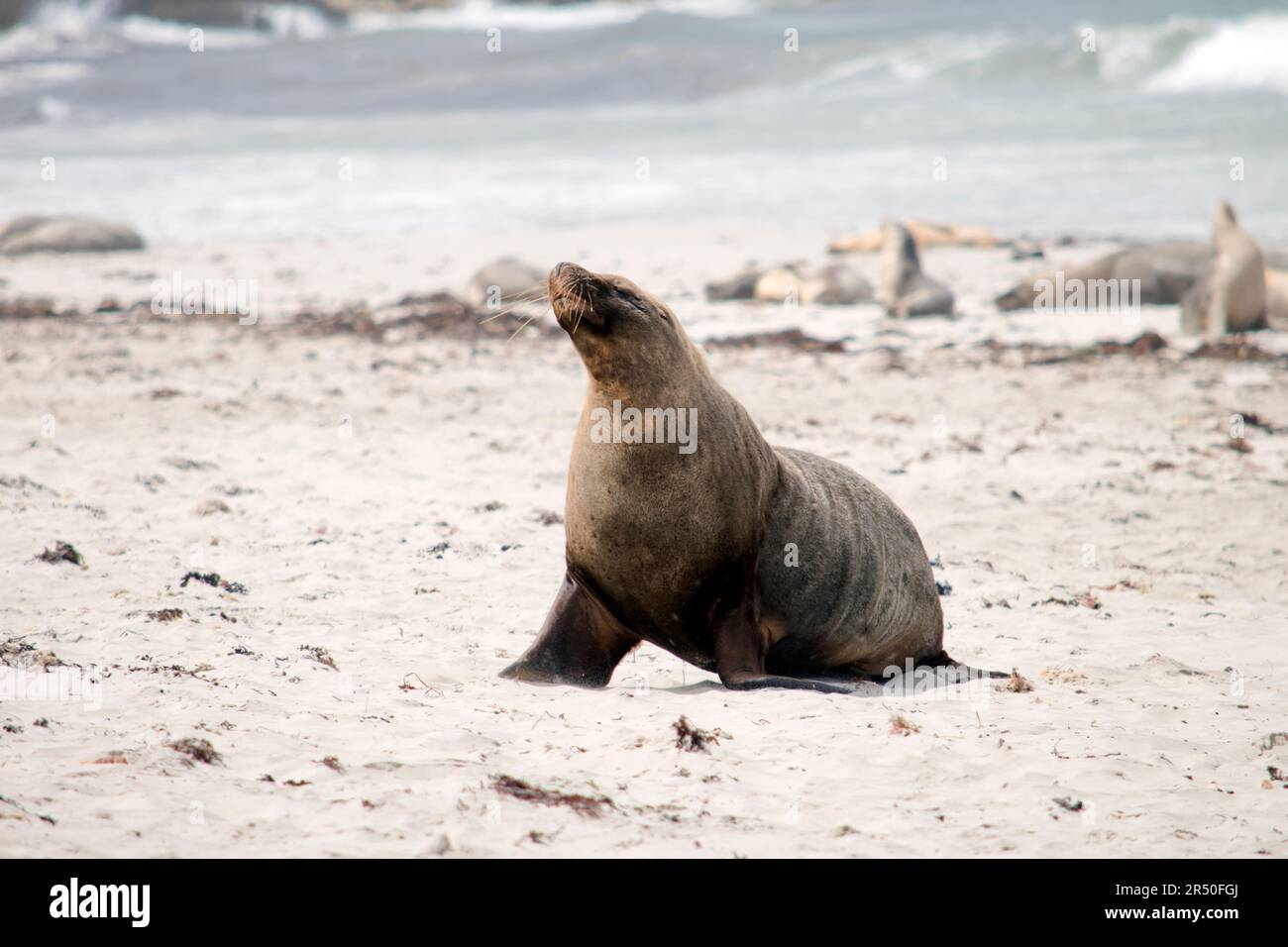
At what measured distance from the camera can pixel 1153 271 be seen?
14078 millimetres

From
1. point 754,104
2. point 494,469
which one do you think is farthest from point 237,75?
point 494,469

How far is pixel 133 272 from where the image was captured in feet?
53.3

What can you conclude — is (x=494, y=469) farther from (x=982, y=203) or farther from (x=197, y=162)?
(x=197, y=162)

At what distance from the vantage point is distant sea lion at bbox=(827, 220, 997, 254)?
1692cm

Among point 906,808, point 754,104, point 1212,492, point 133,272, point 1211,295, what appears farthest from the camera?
point 754,104

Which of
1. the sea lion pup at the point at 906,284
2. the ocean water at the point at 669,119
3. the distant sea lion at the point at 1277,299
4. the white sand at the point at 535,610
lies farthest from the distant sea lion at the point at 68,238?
the distant sea lion at the point at 1277,299

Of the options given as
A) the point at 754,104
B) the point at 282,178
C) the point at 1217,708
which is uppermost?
the point at 754,104

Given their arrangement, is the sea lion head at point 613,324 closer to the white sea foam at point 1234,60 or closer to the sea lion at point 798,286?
the sea lion at point 798,286

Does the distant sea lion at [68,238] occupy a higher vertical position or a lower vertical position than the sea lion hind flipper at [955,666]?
higher

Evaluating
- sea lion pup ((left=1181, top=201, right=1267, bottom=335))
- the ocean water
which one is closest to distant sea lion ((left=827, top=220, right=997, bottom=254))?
the ocean water

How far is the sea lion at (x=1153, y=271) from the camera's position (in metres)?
13.9

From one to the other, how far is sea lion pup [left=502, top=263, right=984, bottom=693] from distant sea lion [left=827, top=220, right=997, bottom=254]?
39.4ft

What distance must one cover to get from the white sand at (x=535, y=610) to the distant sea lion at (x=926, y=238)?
171 inches

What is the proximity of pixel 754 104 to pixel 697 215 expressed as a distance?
1797 cm
